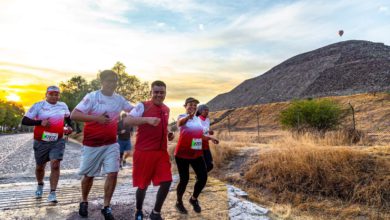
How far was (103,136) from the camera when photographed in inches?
187

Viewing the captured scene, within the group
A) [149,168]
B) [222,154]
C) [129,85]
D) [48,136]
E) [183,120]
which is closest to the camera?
[149,168]

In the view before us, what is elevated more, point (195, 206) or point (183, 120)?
point (183, 120)

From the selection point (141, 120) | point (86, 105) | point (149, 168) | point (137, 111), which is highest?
point (86, 105)

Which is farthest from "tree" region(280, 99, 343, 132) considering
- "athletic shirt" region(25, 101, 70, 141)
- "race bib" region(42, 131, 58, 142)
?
"race bib" region(42, 131, 58, 142)

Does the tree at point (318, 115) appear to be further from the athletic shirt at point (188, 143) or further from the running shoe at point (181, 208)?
the running shoe at point (181, 208)

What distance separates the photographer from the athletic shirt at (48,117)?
5914 millimetres

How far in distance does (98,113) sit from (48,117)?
182cm

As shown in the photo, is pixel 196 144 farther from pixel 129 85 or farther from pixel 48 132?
pixel 129 85

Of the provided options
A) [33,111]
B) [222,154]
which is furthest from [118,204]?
[222,154]

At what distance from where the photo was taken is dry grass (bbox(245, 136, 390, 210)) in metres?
6.77

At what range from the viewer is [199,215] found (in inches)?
199

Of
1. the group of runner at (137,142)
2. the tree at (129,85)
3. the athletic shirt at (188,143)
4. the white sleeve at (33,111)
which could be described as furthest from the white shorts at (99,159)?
the tree at (129,85)

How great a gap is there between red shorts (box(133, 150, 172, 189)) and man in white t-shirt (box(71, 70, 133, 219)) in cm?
50

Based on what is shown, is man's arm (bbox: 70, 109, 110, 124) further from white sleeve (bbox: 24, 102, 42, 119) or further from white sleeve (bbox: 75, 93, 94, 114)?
white sleeve (bbox: 24, 102, 42, 119)
